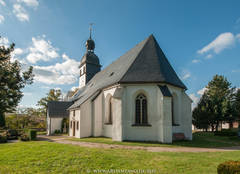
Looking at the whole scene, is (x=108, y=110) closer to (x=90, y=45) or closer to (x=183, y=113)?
(x=183, y=113)

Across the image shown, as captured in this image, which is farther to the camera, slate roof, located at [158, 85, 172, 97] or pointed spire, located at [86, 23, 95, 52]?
pointed spire, located at [86, 23, 95, 52]

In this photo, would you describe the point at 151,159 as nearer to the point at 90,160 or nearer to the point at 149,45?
the point at 90,160

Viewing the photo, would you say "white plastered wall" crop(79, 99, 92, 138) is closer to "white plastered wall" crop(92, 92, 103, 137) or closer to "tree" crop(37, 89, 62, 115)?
"white plastered wall" crop(92, 92, 103, 137)

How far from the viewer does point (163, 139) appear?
14281 millimetres

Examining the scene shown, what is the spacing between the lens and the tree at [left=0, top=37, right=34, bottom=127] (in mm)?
17562

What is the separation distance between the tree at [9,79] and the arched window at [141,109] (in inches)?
550

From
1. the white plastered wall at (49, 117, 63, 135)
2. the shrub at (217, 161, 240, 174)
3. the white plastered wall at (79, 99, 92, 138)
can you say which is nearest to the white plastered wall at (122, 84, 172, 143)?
the white plastered wall at (79, 99, 92, 138)

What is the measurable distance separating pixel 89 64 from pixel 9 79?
1952cm

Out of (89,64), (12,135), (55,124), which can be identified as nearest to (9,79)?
(12,135)

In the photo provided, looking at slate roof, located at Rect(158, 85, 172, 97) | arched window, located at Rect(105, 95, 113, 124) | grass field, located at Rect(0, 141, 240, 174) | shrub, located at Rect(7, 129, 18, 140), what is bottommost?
shrub, located at Rect(7, 129, 18, 140)

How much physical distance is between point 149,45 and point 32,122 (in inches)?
1358

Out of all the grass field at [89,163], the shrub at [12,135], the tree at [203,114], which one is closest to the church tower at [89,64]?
the shrub at [12,135]

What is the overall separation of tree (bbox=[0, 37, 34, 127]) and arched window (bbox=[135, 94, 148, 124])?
550 inches

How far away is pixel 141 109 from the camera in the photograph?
52.8 ft
